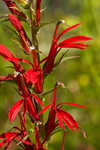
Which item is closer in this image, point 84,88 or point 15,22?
point 15,22

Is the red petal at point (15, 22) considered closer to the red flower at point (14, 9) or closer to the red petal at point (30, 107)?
the red flower at point (14, 9)

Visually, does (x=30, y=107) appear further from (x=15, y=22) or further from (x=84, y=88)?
(x=84, y=88)

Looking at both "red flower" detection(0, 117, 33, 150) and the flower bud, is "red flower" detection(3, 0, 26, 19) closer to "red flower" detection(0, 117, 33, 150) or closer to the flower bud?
the flower bud

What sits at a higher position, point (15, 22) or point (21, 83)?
point (15, 22)

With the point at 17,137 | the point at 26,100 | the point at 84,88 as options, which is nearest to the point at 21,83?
the point at 26,100

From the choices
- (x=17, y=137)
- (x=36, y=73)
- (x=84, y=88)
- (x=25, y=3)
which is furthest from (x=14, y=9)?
(x=84, y=88)

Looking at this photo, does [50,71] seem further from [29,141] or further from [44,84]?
[29,141]

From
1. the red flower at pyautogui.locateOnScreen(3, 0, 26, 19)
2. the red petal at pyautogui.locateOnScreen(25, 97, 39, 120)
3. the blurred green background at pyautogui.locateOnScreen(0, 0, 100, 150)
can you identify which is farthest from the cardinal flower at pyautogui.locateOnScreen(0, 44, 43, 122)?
A: the blurred green background at pyautogui.locateOnScreen(0, 0, 100, 150)

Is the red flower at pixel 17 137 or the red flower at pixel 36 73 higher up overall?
the red flower at pixel 36 73

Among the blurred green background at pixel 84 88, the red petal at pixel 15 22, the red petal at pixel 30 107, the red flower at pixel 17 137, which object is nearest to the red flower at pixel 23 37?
the red petal at pixel 15 22

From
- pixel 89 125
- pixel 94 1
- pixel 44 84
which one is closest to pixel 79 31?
pixel 94 1

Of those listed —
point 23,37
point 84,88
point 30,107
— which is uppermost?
point 23,37
